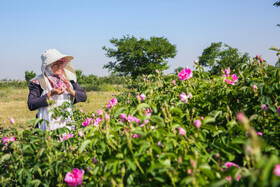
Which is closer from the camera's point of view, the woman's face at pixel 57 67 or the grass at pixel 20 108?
the woman's face at pixel 57 67

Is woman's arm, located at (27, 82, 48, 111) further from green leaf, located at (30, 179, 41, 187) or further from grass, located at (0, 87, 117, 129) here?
grass, located at (0, 87, 117, 129)

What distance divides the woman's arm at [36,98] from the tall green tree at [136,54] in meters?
21.9

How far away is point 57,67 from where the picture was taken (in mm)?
2932

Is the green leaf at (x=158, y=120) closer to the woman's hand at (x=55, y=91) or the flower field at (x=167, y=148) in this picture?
the flower field at (x=167, y=148)

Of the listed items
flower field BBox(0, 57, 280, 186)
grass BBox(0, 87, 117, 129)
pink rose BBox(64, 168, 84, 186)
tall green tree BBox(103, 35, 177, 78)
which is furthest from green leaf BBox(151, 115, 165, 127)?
tall green tree BBox(103, 35, 177, 78)

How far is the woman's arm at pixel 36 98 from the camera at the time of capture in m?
2.66

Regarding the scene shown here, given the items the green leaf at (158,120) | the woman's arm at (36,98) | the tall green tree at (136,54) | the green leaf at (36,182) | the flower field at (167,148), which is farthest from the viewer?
the tall green tree at (136,54)

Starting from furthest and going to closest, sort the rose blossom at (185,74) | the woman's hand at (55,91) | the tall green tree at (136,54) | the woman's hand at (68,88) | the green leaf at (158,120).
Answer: the tall green tree at (136,54)
the woman's hand at (68,88)
the woman's hand at (55,91)
the rose blossom at (185,74)
the green leaf at (158,120)

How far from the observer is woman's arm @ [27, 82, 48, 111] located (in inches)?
105

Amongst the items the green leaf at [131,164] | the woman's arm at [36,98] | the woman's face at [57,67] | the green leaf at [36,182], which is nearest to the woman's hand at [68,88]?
the woman's face at [57,67]

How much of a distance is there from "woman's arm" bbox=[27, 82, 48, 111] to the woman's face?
243 mm

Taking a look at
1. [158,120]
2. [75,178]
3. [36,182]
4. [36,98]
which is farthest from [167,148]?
[36,98]

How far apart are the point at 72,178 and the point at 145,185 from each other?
0.38 metres

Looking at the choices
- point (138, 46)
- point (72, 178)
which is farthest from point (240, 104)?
point (138, 46)
